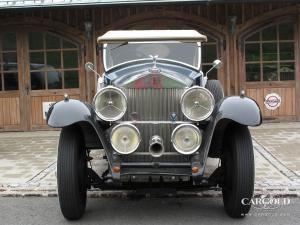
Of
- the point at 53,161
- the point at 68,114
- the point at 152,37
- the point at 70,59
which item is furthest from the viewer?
the point at 70,59

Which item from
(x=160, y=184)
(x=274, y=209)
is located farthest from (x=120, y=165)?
(x=274, y=209)

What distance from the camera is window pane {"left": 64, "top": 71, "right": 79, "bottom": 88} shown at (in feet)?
38.5

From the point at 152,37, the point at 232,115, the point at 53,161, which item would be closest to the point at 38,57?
the point at 53,161

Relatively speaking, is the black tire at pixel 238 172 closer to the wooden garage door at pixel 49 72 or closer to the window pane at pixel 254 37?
the window pane at pixel 254 37

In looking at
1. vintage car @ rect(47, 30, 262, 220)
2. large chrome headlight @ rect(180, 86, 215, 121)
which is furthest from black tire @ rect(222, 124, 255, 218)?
large chrome headlight @ rect(180, 86, 215, 121)

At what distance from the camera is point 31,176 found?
721 centimetres

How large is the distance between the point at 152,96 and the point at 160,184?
0.91m

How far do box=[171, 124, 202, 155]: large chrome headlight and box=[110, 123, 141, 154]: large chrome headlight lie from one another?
0.37 meters

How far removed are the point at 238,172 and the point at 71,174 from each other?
5.44 feet

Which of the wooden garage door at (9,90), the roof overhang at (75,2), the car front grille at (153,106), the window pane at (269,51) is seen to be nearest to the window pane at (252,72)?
the window pane at (269,51)

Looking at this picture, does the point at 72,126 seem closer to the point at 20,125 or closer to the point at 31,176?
the point at 31,176

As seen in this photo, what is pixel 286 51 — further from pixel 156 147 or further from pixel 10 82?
pixel 156 147

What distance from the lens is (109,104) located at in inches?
203

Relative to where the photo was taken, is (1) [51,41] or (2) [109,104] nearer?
(2) [109,104]
